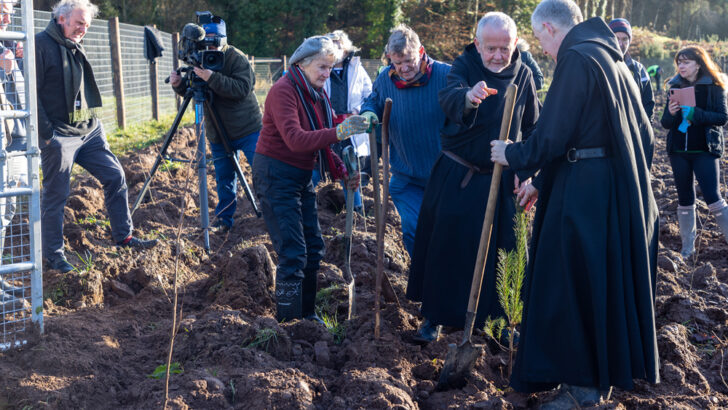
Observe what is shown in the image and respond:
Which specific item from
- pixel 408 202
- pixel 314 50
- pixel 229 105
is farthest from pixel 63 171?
pixel 408 202

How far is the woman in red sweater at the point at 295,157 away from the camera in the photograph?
3.97 meters

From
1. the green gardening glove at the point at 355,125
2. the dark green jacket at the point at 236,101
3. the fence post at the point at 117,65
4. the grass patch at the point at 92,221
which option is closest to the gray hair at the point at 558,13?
the green gardening glove at the point at 355,125

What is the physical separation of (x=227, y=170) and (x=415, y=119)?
2.44 metres

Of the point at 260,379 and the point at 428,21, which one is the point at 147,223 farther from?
the point at 428,21

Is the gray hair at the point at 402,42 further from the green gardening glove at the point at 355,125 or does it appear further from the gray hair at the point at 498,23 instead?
the green gardening glove at the point at 355,125

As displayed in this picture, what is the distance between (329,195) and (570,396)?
466 cm

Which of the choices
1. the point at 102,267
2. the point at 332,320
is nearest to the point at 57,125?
the point at 102,267

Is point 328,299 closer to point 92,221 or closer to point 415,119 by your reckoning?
point 415,119

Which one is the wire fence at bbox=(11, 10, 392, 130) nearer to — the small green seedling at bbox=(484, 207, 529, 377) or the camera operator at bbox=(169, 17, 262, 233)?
the camera operator at bbox=(169, 17, 262, 233)

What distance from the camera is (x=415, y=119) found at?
468cm

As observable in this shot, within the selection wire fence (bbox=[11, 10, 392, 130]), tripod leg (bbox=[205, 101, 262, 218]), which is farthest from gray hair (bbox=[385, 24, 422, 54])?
wire fence (bbox=[11, 10, 392, 130])

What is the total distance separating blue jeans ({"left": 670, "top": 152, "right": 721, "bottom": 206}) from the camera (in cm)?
589

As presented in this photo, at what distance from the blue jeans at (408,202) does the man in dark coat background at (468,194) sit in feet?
1.80

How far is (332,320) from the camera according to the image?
4.48m
